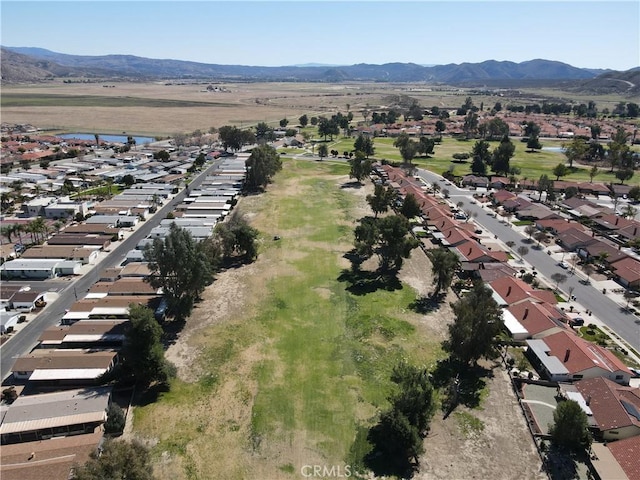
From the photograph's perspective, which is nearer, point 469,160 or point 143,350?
point 143,350

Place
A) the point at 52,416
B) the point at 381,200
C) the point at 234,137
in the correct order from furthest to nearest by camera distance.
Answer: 1. the point at 234,137
2. the point at 381,200
3. the point at 52,416

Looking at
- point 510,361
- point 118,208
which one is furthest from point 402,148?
point 510,361

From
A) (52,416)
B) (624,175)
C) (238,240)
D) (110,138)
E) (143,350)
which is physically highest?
(110,138)

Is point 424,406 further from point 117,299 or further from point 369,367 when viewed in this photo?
point 117,299

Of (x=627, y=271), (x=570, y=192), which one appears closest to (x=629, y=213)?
(x=570, y=192)

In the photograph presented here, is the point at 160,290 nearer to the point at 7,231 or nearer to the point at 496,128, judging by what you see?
the point at 7,231

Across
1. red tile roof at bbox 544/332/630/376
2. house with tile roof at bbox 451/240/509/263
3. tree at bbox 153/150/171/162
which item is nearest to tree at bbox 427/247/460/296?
house with tile roof at bbox 451/240/509/263
